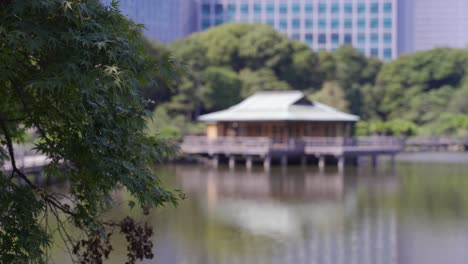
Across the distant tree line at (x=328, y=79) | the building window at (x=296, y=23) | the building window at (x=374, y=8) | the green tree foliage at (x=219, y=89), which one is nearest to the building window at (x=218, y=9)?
the building window at (x=296, y=23)

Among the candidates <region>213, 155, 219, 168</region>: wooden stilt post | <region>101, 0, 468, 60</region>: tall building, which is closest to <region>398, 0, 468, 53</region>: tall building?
<region>101, 0, 468, 60</region>: tall building

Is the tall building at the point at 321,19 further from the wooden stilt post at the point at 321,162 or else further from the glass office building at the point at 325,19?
the wooden stilt post at the point at 321,162

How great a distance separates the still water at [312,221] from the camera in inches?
505

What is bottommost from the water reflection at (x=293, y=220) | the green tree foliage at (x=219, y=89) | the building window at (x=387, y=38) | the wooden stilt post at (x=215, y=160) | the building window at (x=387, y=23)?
the wooden stilt post at (x=215, y=160)

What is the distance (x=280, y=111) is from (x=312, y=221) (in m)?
18.6

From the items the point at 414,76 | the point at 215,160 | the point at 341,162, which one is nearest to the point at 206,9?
the point at 414,76

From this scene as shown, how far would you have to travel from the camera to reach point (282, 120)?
33938 millimetres

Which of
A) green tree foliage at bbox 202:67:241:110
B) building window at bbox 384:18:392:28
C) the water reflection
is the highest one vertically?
building window at bbox 384:18:392:28

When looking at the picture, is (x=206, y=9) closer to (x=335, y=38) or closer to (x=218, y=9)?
(x=218, y=9)

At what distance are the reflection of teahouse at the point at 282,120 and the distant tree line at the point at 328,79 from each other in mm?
7679

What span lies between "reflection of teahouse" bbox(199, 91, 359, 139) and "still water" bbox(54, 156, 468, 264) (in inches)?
259

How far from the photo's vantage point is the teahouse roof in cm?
3447

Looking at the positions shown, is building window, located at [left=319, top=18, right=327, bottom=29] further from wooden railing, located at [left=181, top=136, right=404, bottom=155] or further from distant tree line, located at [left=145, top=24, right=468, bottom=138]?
wooden railing, located at [left=181, top=136, right=404, bottom=155]

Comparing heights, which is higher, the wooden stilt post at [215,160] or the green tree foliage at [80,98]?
the green tree foliage at [80,98]
